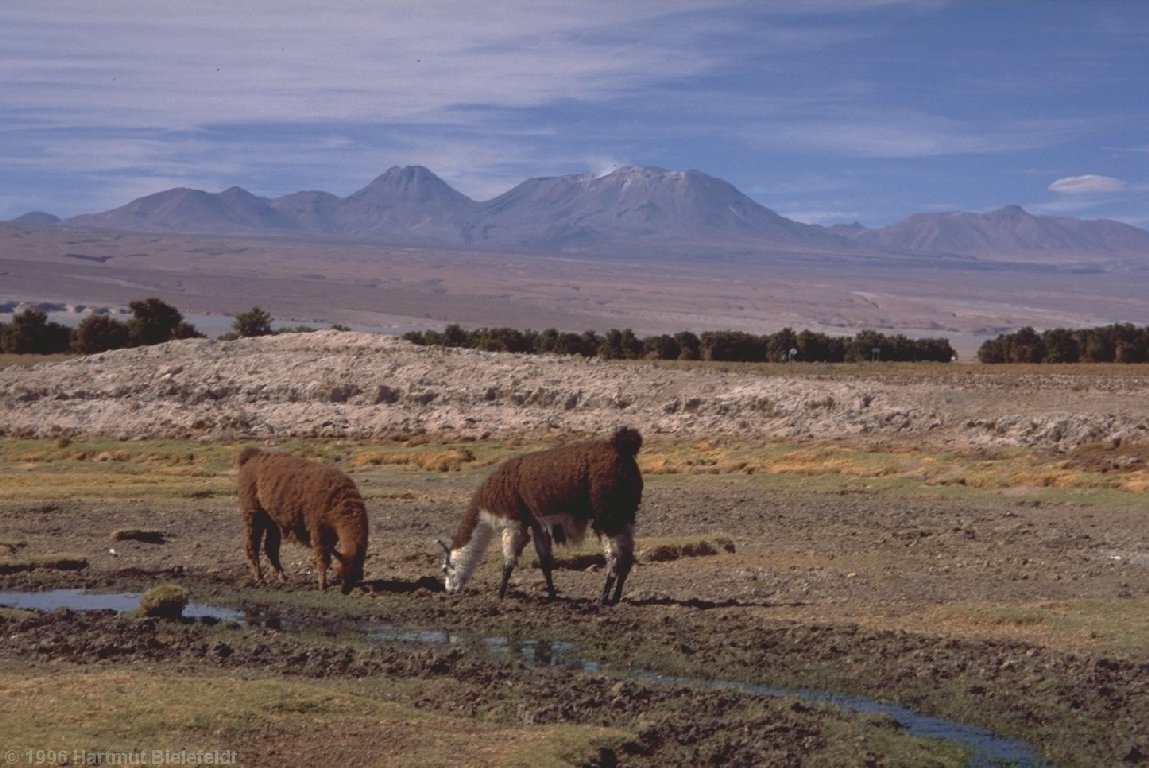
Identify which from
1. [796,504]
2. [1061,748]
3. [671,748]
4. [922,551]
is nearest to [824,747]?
[671,748]

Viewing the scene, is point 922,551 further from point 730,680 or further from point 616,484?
point 730,680

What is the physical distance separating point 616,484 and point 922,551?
7.72 metres

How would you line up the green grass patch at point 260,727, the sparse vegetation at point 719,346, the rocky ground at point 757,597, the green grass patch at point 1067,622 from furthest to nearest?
1. the sparse vegetation at point 719,346
2. the green grass patch at point 1067,622
3. the rocky ground at point 757,597
4. the green grass patch at point 260,727

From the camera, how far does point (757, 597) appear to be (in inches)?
750

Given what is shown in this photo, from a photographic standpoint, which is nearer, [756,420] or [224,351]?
[756,420]

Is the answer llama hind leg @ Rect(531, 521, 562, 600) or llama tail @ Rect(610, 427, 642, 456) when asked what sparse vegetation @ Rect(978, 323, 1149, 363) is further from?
llama tail @ Rect(610, 427, 642, 456)

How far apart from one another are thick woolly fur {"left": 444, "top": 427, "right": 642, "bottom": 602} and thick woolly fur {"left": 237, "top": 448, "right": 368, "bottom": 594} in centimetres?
136

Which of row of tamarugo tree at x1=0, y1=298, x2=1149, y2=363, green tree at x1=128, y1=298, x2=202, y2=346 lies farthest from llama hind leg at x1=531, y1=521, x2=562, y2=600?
green tree at x1=128, y1=298, x2=202, y2=346

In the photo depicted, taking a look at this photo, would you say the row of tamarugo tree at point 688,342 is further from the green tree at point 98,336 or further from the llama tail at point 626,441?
the llama tail at point 626,441

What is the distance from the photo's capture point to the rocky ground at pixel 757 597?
1273 cm

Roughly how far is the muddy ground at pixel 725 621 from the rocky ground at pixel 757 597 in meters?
0.05

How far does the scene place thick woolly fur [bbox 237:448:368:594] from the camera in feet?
62.8

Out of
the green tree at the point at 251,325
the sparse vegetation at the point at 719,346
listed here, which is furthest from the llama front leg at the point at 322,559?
the green tree at the point at 251,325

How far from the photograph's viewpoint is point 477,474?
37.1m
